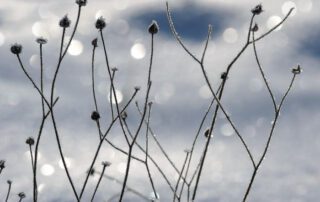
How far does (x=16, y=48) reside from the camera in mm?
3184

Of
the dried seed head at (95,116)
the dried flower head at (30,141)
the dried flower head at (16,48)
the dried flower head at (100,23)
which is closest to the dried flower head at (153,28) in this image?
the dried flower head at (100,23)

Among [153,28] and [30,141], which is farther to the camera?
[30,141]

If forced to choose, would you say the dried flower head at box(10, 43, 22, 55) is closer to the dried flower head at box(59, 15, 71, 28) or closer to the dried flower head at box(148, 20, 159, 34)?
the dried flower head at box(59, 15, 71, 28)

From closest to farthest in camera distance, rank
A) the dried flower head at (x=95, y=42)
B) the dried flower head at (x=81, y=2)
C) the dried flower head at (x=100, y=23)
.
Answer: the dried flower head at (x=81, y=2) < the dried flower head at (x=100, y=23) < the dried flower head at (x=95, y=42)

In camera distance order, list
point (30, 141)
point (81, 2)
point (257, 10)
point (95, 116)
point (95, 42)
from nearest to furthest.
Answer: point (257, 10)
point (81, 2)
point (95, 116)
point (95, 42)
point (30, 141)

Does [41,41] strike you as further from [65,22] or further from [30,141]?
[30,141]

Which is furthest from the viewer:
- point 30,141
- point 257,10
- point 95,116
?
point 30,141

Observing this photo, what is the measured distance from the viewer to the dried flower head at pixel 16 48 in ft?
10.3

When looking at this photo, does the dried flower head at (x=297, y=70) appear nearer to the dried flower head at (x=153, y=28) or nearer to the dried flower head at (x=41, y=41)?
the dried flower head at (x=153, y=28)

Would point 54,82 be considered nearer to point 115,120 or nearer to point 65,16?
point 115,120

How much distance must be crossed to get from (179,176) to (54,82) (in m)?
0.86

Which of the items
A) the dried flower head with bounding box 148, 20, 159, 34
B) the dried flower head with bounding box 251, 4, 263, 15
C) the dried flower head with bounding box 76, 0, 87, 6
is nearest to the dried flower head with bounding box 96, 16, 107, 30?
the dried flower head with bounding box 76, 0, 87, 6

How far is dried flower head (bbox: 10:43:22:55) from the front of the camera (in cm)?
313

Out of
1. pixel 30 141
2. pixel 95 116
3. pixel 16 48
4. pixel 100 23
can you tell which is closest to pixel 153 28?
pixel 100 23
